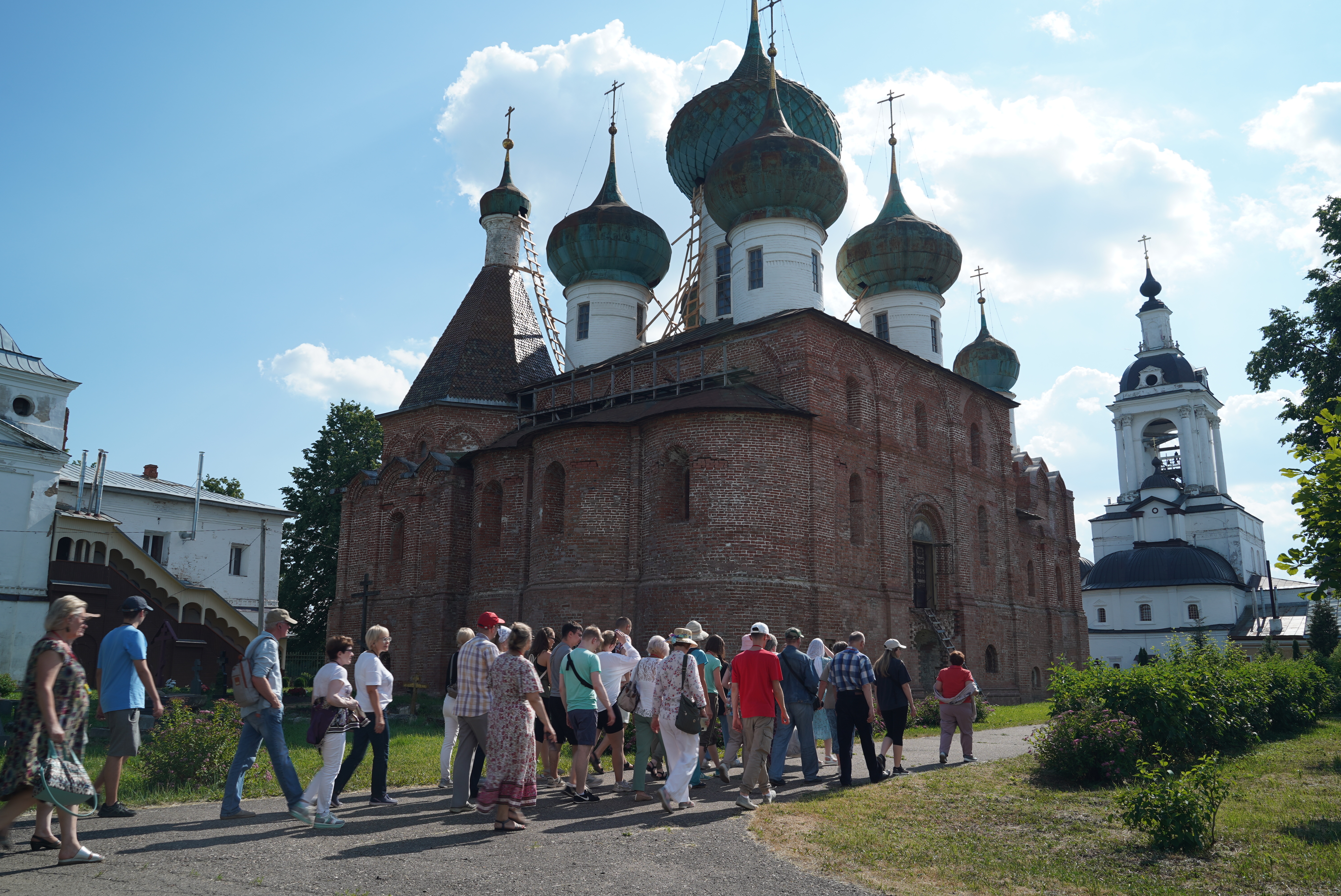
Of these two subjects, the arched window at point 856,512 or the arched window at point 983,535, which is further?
the arched window at point 983,535

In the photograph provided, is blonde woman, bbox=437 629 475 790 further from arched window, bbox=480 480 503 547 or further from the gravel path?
arched window, bbox=480 480 503 547

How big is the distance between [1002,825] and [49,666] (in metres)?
7.34

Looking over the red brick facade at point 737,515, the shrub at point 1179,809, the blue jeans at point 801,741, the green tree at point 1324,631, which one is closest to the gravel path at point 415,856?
the blue jeans at point 801,741

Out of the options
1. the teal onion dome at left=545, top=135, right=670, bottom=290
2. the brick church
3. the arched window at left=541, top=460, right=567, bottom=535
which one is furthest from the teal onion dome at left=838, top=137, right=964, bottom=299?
the arched window at left=541, top=460, right=567, bottom=535

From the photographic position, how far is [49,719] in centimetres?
609

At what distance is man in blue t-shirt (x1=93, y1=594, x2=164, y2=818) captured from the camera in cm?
754

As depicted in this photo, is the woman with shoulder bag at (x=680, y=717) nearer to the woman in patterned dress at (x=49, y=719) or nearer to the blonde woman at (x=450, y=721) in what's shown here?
the blonde woman at (x=450, y=721)

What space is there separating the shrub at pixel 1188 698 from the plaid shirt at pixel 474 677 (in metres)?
6.88

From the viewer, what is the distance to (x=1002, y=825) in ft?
26.6

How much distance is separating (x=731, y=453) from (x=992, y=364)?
21424 millimetres

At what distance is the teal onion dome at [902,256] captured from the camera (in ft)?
99.2

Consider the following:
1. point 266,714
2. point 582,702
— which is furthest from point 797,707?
point 266,714

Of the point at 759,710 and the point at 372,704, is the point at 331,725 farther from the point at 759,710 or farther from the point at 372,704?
the point at 759,710

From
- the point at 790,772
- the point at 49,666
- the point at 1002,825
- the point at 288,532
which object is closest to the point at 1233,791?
the point at 1002,825
